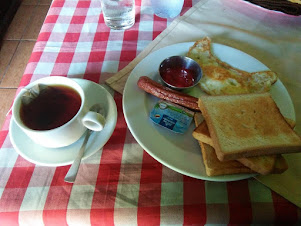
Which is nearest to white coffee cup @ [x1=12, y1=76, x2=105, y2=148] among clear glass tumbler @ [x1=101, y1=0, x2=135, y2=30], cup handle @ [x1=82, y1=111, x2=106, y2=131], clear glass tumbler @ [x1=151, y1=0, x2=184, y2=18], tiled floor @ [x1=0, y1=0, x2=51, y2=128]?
cup handle @ [x1=82, y1=111, x2=106, y2=131]

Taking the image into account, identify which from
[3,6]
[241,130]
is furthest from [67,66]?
[3,6]

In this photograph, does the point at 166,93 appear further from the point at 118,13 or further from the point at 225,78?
the point at 118,13

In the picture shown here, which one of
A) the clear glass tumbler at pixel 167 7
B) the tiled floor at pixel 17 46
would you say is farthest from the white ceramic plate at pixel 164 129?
the tiled floor at pixel 17 46

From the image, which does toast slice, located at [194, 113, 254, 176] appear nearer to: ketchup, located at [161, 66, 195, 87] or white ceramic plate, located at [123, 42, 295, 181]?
white ceramic plate, located at [123, 42, 295, 181]

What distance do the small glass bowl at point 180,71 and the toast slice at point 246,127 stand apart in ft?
0.44

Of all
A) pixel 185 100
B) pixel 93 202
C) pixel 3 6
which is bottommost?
pixel 3 6

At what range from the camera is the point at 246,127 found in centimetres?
66

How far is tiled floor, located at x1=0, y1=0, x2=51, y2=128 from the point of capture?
1.97 m

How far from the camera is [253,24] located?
3.66ft

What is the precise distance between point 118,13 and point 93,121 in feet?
2.09

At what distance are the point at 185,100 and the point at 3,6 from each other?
2.51m

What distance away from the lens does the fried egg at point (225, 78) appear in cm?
82

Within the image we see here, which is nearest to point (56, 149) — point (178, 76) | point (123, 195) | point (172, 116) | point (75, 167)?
point (75, 167)

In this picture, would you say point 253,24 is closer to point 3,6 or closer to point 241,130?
point 241,130
